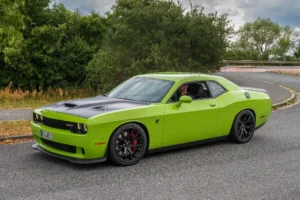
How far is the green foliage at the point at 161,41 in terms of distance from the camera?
727 inches

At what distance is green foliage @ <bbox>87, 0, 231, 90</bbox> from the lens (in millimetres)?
18453

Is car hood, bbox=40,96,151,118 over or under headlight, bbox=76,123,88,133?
over

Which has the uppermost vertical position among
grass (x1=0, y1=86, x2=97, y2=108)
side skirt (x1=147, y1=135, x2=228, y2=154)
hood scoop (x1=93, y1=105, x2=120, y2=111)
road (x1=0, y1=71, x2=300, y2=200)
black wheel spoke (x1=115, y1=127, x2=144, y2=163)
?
hood scoop (x1=93, y1=105, x2=120, y2=111)

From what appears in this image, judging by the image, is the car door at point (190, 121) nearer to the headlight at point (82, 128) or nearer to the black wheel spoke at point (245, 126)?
the black wheel spoke at point (245, 126)

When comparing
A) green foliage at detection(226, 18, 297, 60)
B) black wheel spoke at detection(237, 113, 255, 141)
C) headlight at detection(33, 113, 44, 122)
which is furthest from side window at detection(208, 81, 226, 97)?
green foliage at detection(226, 18, 297, 60)

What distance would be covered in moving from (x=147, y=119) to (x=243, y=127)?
258cm

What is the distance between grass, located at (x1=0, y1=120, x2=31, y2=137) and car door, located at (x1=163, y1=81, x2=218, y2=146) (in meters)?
3.36

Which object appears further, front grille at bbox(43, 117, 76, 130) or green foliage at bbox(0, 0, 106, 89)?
green foliage at bbox(0, 0, 106, 89)

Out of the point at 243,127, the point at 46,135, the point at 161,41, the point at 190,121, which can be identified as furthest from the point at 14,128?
the point at 161,41

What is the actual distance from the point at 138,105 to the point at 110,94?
1.16 metres

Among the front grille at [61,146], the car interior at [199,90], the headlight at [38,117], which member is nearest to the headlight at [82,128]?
the front grille at [61,146]

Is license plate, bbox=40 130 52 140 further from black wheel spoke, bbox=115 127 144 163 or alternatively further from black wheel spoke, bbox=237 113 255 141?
black wheel spoke, bbox=237 113 255 141

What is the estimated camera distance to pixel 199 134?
7.89m

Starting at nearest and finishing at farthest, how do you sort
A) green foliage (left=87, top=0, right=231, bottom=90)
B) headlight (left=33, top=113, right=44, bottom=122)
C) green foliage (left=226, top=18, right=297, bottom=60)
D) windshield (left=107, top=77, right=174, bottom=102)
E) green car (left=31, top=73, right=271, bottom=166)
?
1. green car (left=31, top=73, right=271, bottom=166)
2. headlight (left=33, top=113, right=44, bottom=122)
3. windshield (left=107, top=77, right=174, bottom=102)
4. green foliage (left=87, top=0, right=231, bottom=90)
5. green foliage (left=226, top=18, right=297, bottom=60)
